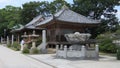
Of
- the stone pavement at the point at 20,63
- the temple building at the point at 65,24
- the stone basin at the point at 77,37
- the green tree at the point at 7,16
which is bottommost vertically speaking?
the stone pavement at the point at 20,63

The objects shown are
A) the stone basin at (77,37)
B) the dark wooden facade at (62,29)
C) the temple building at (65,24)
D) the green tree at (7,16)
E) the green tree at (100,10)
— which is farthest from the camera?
the green tree at (7,16)

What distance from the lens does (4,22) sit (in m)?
103

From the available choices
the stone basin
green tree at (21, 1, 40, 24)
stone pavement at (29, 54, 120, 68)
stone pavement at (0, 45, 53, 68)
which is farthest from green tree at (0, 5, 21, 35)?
stone pavement at (29, 54, 120, 68)

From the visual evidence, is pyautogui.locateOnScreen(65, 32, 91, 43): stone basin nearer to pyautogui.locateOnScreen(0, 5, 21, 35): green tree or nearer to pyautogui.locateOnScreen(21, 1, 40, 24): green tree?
pyautogui.locateOnScreen(21, 1, 40, 24): green tree

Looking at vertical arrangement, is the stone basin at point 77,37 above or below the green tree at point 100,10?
below

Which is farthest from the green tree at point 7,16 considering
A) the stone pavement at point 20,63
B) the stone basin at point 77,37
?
the stone pavement at point 20,63

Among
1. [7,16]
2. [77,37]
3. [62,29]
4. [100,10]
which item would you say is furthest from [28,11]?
[77,37]

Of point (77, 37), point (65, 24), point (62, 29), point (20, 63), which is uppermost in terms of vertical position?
point (65, 24)

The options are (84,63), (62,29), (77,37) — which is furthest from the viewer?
(62,29)

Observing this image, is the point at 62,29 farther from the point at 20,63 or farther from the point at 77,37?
the point at 20,63

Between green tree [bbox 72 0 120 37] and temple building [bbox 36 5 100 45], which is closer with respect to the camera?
temple building [bbox 36 5 100 45]

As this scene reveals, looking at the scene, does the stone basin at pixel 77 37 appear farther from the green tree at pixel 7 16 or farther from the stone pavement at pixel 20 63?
the green tree at pixel 7 16

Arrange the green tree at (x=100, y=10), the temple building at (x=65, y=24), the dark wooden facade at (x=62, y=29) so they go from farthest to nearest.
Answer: the green tree at (x=100, y=10) → the dark wooden facade at (x=62, y=29) → the temple building at (x=65, y=24)

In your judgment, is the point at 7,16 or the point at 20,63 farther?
the point at 7,16
